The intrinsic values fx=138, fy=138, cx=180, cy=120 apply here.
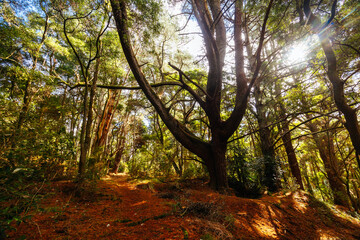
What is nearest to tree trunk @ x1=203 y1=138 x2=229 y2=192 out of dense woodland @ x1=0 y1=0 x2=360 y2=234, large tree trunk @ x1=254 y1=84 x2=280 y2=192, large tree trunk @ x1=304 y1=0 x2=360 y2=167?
dense woodland @ x1=0 y1=0 x2=360 y2=234

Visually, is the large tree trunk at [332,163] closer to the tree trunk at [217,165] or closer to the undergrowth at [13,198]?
Answer: the tree trunk at [217,165]

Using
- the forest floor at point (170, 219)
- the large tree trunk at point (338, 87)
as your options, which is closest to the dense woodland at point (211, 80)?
the large tree trunk at point (338, 87)

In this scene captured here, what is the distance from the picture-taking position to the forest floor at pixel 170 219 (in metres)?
1.71

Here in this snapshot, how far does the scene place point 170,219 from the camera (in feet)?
6.43

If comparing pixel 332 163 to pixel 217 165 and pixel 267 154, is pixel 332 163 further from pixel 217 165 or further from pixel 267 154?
pixel 217 165

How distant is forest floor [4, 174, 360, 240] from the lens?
1714 mm

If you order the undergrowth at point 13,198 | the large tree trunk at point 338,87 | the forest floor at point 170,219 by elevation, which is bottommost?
the forest floor at point 170,219

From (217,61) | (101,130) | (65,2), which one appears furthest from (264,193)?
(65,2)

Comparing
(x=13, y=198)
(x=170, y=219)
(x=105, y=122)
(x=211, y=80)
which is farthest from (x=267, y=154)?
(x=105, y=122)

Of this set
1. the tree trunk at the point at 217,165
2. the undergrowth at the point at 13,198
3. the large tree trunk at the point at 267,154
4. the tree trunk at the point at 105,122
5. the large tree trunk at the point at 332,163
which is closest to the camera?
the undergrowth at the point at 13,198

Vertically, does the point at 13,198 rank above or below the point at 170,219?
above

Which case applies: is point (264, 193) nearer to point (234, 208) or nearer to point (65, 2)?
point (234, 208)

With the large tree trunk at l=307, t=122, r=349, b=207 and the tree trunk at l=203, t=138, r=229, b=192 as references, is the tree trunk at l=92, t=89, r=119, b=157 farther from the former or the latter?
the large tree trunk at l=307, t=122, r=349, b=207

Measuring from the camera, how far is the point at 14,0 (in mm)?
4559
